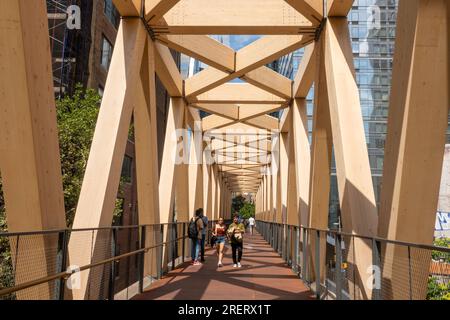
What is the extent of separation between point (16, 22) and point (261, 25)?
258 inches

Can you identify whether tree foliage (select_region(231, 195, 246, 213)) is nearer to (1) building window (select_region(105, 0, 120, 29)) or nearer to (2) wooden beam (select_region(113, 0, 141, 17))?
(1) building window (select_region(105, 0, 120, 29))

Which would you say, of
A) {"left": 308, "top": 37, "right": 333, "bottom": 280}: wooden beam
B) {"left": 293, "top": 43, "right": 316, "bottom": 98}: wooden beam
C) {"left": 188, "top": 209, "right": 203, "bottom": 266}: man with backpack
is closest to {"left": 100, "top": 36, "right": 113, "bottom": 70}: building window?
{"left": 293, "top": 43, "right": 316, "bottom": 98}: wooden beam

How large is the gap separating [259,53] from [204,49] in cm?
162

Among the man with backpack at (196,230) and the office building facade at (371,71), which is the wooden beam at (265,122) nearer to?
the man with backpack at (196,230)

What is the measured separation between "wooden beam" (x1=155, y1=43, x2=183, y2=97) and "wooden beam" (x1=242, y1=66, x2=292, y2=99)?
7.79 feet

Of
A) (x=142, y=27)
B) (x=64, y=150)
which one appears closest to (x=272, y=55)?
(x=142, y=27)

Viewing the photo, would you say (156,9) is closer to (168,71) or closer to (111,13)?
(168,71)

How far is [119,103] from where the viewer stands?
822 cm

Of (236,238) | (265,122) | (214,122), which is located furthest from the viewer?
(214,122)

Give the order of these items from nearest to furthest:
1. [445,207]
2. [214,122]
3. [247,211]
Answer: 1. [214,122]
2. [445,207]
3. [247,211]

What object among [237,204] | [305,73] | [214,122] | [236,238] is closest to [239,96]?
[305,73]

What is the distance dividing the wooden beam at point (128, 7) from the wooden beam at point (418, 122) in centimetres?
568

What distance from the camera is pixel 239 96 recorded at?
16.8m
